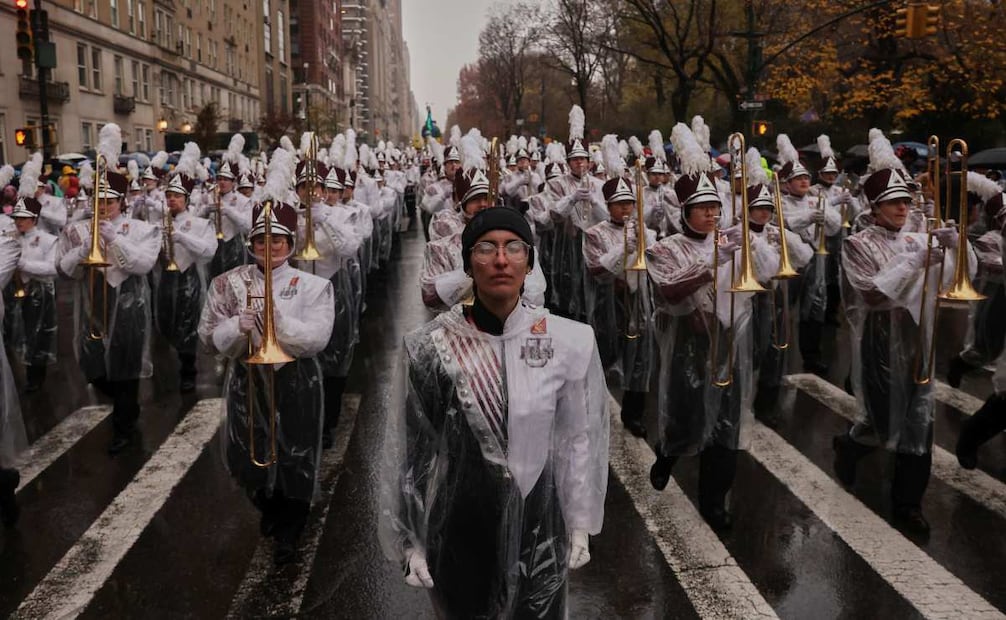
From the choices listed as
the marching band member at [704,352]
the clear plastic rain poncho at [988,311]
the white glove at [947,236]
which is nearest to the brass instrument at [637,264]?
the marching band member at [704,352]

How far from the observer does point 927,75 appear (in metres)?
27.1

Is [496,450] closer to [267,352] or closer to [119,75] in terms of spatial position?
[267,352]

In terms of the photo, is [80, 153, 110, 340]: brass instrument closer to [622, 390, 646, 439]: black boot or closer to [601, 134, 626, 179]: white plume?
[622, 390, 646, 439]: black boot

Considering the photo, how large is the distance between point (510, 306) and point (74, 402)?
7401mm

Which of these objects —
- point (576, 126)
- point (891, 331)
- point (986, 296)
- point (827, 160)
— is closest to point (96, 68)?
point (576, 126)

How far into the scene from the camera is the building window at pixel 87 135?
3822 cm

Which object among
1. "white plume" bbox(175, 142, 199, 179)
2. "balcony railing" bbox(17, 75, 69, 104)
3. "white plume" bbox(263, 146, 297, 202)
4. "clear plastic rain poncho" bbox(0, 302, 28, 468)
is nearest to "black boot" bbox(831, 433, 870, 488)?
"white plume" bbox(263, 146, 297, 202)

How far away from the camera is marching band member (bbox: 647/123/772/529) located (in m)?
5.66

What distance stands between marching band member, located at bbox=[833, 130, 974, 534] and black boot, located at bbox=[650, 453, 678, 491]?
126cm

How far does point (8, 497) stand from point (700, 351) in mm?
4518

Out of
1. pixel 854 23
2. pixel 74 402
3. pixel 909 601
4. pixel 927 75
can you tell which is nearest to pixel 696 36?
pixel 854 23

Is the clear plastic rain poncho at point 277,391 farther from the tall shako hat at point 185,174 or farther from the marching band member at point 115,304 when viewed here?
the tall shako hat at point 185,174

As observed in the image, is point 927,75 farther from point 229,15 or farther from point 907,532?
point 229,15

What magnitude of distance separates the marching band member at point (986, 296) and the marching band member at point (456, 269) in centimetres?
406
